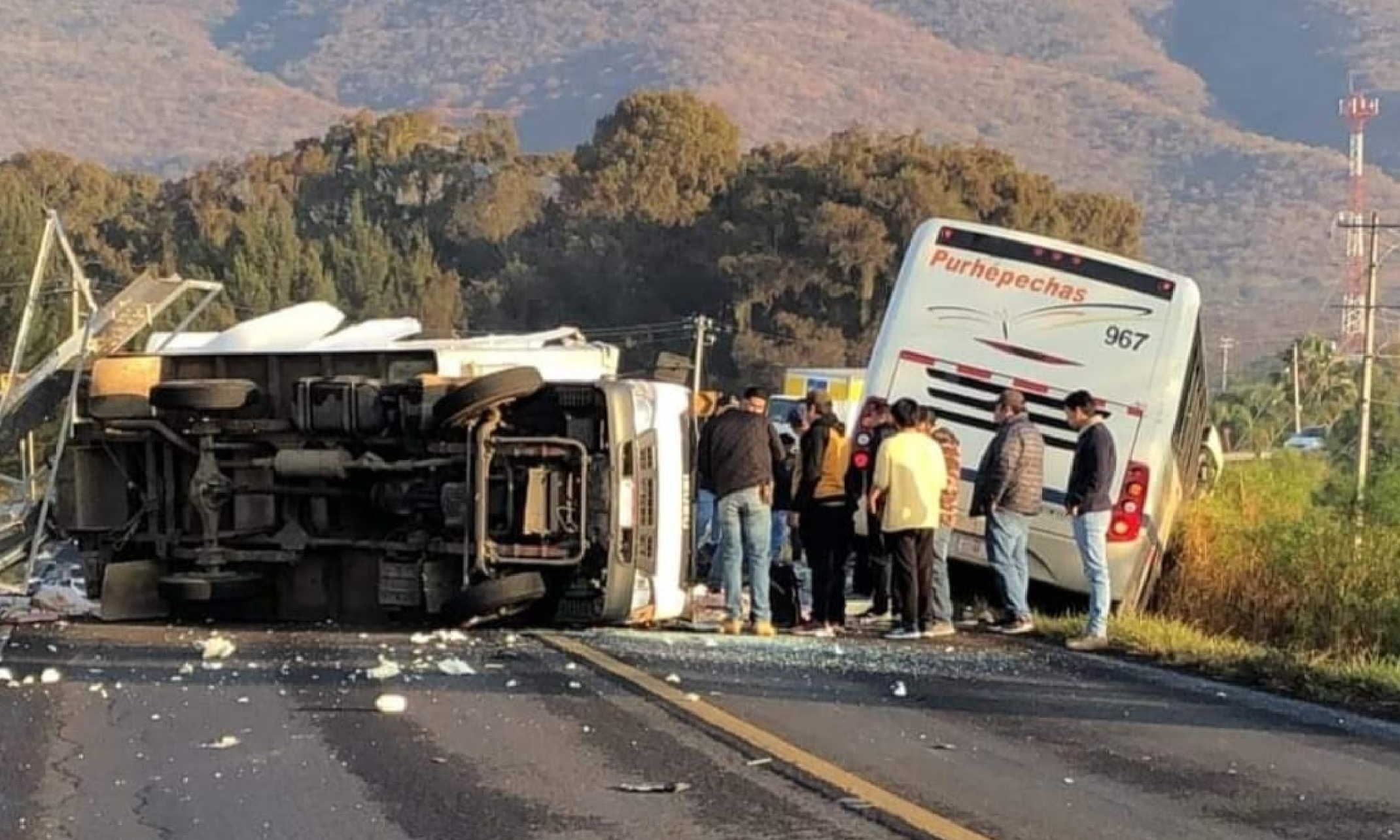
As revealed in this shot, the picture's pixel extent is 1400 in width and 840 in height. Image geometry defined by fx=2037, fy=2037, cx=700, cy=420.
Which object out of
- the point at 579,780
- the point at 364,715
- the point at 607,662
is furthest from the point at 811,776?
the point at 607,662

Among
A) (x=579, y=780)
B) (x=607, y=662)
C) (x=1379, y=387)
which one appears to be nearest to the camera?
(x=579, y=780)

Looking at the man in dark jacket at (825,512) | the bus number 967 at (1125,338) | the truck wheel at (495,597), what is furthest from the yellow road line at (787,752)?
the bus number 967 at (1125,338)

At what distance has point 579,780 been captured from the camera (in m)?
7.68

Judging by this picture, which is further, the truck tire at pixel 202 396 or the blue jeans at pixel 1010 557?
the blue jeans at pixel 1010 557

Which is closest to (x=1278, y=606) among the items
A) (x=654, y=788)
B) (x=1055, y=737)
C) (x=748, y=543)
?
(x=748, y=543)

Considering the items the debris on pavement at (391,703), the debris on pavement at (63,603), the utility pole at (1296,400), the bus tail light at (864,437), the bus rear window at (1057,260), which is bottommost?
the utility pole at (1296,400)

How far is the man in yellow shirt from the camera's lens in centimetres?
1285

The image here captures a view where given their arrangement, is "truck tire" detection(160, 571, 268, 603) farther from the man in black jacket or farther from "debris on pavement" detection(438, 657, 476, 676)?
the man in black jacket

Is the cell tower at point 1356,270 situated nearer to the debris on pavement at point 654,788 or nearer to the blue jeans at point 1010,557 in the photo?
the blue jeans at point 1010,557

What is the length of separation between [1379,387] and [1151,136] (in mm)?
104331

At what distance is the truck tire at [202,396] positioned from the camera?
491 inches

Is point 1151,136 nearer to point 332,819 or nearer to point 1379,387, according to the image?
point 1379,387

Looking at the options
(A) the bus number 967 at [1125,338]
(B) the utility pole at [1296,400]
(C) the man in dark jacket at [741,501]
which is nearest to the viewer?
(C) the man in dark jacket at [741,501]

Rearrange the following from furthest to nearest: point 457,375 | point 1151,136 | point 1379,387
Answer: point 1151,136 → point 1379,387 → point 457,375
